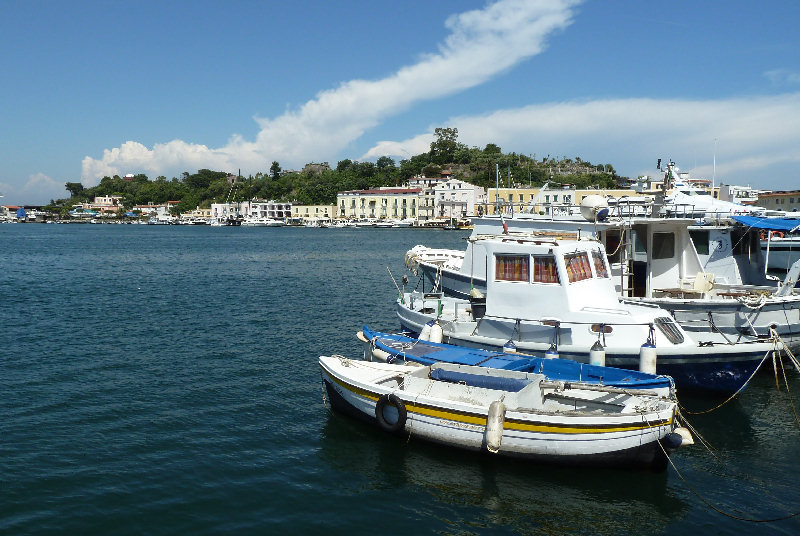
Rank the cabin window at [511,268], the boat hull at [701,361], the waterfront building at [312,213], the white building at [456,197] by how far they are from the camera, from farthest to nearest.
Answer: the waterfront building at [312,213]
the white building at [456,197]
the cabin window at [511,268]
the boat hull at [701,361]

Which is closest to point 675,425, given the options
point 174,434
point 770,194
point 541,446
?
point 541,446

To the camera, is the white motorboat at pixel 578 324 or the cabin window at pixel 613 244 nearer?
the white motorboat at pixel 578 324

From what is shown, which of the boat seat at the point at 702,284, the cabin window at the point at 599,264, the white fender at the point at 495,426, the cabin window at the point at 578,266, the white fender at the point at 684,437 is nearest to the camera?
the white fender at the point at 495,426

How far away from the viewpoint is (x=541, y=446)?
13062mm

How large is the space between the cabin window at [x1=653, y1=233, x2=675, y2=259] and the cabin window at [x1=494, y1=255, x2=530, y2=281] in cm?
913

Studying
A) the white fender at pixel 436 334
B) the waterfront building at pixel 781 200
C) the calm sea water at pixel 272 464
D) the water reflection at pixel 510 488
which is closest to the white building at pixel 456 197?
the waterfront building at pixel 781 200

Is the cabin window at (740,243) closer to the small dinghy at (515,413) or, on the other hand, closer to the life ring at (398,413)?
the small dinghy at (515,413)

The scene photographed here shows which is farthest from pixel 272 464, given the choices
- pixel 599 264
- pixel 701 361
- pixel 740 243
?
pixel 740 243

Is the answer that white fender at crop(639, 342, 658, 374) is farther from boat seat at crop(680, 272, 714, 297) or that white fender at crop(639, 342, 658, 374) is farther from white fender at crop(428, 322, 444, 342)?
boat seat at crop(680, 272, 714, 297)

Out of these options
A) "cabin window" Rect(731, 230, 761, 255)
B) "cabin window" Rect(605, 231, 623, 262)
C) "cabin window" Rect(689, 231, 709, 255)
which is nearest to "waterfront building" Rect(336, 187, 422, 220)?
"cabin window" Rect(731, 230, 761, 255)

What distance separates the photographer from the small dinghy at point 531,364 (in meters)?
14.7

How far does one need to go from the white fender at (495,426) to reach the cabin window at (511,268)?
621 centimetres

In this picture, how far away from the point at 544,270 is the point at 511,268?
103cm

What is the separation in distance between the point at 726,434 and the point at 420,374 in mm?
8458
